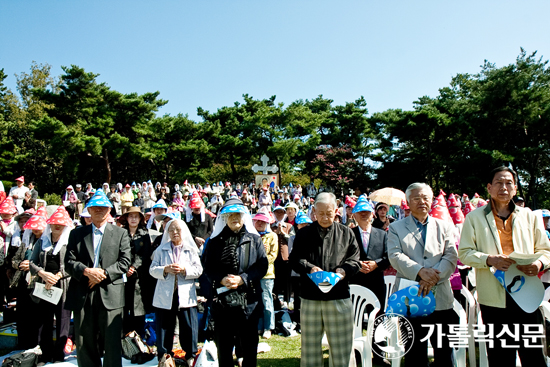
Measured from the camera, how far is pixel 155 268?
412 centimetres

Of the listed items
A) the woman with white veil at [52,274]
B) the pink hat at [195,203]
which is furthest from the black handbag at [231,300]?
the pink hat at [195,203]

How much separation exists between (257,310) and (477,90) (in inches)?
1048

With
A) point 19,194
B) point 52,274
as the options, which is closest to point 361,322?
point 52,274

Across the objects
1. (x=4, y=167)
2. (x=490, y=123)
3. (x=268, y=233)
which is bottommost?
(x=268, y=233)

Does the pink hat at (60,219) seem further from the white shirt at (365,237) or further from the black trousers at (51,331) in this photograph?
the white shirt at (365,237)

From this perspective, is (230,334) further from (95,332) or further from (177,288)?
(95,332)

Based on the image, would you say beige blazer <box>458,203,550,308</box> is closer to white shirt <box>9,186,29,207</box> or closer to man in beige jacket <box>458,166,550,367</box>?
man in beige jacket <box>458,166,550,367</box>

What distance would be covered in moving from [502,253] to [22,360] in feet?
15.7

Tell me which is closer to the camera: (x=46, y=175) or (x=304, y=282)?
(x=304, y=282)

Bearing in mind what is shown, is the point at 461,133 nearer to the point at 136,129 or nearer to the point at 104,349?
the point at 136,129

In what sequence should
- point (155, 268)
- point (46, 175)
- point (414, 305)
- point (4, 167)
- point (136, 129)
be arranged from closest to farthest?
point (414, 305), point (155, 268), point (4, 167), point (136, 129), point (46, 175)

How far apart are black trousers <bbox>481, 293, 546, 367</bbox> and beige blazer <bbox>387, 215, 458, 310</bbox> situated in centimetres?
37

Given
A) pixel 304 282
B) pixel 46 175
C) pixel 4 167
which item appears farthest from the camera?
pixel 46 175

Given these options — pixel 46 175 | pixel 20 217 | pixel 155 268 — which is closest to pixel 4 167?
pixel 46 175
